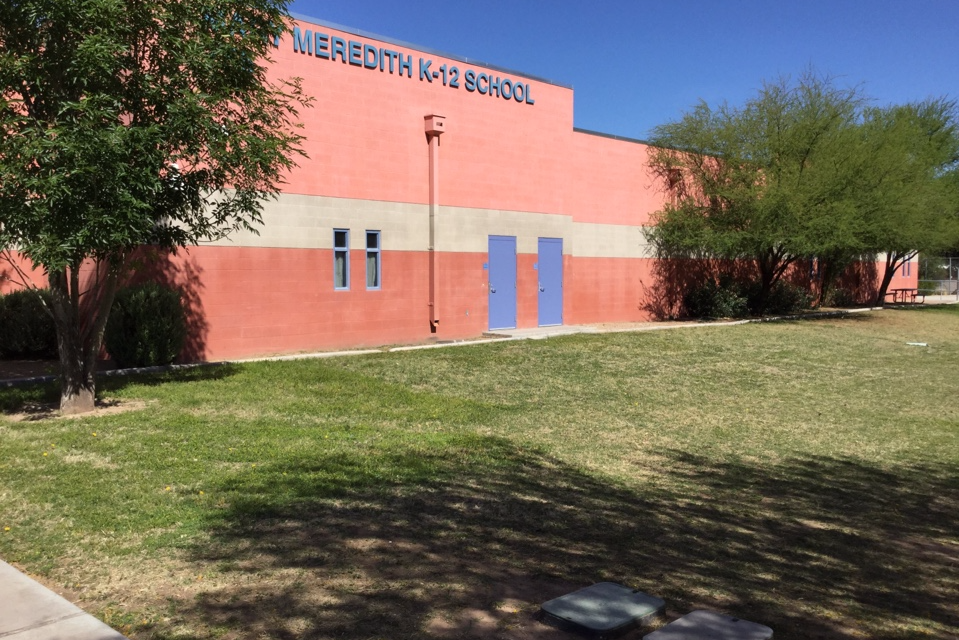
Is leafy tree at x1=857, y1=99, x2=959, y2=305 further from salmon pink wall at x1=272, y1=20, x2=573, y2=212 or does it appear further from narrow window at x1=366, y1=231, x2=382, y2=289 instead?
narrow window at x1=366, y1=231, x2=382, y2=289

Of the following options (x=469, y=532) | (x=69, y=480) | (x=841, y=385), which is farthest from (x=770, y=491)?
Answer: (x=841, y=385)

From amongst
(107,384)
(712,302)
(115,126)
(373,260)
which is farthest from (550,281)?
(115,126)

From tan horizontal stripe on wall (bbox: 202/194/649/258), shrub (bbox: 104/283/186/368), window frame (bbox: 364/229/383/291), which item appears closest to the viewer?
shrub (bbox: 104/283/186/368)

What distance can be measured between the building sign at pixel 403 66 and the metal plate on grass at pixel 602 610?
13.3 meters

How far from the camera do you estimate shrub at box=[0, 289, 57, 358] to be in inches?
551

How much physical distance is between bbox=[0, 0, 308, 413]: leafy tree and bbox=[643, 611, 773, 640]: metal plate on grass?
23.2 feet

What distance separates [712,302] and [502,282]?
10045 mm

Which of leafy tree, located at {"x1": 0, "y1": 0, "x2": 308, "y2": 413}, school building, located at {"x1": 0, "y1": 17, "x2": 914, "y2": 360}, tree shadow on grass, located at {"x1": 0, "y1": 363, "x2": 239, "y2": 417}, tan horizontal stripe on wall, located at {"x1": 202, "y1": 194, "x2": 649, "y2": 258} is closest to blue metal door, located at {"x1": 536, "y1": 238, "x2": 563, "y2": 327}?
school building, located at {"x1": 0, "y1": 17, "x2": 914, "y2": 360}

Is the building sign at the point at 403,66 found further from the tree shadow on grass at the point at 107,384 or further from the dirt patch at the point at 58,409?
the dirt patch at the point at 58,409

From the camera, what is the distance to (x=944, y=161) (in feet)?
106

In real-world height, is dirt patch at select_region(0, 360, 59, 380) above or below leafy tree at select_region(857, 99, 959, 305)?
below

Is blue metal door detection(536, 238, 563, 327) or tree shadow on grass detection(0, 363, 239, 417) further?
blue metal door detection(536, 238, 563, 327)

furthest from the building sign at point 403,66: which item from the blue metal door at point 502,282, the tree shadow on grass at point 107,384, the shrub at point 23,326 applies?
the shrub at point 23,326

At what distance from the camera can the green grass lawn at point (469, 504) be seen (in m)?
4.68
